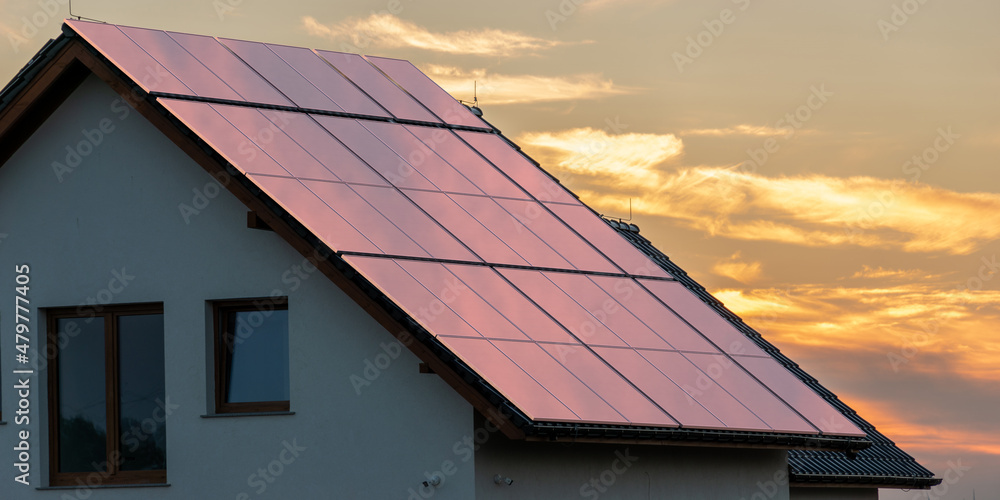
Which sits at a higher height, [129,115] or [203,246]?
[129,115]

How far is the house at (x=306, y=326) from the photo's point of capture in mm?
15633

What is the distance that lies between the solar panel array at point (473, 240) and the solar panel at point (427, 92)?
3.1 inches

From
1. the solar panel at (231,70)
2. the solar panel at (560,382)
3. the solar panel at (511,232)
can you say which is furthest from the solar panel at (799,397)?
the solar panel at (231,70)

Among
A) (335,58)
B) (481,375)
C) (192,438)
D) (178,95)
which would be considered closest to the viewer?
(481,375)

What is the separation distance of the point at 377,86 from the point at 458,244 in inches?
186

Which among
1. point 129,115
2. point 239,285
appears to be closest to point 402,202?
point 239,285

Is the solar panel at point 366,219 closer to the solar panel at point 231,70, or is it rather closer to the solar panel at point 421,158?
the solar panel at point 421,158

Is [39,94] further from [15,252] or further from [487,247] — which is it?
[487,247]

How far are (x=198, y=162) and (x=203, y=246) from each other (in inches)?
43.6

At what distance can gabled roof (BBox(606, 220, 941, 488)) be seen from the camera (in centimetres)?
2281

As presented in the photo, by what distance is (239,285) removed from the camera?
54.5 feet

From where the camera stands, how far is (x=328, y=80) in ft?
68.6

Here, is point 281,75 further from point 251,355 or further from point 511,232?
point 251,355

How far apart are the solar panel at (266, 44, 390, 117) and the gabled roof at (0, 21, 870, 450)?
37 mm
